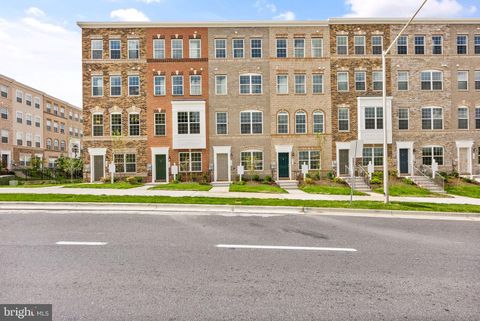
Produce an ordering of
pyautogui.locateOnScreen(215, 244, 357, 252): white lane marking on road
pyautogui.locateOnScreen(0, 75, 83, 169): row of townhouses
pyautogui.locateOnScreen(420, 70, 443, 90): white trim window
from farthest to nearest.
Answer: pyautogui.locateOnScreen(0, 75, 83, 169): row of townhouses
pyautogui.locateOnScreen(420, 70, 443, 90): white trim window
pyautogui.locateOnScreen(215, 244, 357, 252): white lane marking on road

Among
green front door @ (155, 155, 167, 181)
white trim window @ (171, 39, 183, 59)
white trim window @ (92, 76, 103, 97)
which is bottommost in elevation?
green front door @ (155, 155, 167, 181)

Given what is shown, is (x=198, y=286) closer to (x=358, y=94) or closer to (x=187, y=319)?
(x=187, y=319)

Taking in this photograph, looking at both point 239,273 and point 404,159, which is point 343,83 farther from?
point 239,273

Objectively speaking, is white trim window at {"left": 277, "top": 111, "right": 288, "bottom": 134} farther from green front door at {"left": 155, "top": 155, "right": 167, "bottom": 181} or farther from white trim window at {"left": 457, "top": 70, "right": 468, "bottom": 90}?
white trim window at {"left": 457, "top": 70, "right": 468, "bottom": 90}

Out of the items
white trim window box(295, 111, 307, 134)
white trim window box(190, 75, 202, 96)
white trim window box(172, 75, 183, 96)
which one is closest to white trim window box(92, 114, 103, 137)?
white trim window box(172, 75, 183, 96)

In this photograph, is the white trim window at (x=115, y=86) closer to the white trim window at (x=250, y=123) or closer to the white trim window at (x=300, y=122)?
the white trim window at (x=250, y=123)

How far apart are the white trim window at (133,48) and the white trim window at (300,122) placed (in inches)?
622

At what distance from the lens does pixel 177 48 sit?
25.2 m

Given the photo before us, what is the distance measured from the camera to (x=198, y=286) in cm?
443

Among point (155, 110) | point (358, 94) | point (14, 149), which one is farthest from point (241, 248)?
point (14, 149)

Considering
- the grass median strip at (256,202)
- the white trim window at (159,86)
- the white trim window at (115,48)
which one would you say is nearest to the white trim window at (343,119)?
the grass median strip at (256,202)

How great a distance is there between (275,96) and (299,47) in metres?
5.16

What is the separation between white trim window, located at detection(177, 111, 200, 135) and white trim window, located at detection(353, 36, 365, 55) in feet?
52.6

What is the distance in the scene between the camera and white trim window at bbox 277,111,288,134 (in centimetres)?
2530
